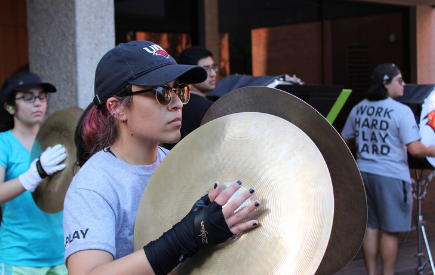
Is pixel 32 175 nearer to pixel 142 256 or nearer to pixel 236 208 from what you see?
pixel 142 256

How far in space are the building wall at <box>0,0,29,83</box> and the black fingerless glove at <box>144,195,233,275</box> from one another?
17.2 feet

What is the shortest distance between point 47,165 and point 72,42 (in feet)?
5.69

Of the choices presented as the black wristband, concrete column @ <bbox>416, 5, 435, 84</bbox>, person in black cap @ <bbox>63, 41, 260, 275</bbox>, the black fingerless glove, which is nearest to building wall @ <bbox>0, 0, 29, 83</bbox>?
the black wristband

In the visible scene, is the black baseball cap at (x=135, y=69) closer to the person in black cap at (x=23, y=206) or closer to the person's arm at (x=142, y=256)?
the person's arm at (x=142, y=256)

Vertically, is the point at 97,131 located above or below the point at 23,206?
above

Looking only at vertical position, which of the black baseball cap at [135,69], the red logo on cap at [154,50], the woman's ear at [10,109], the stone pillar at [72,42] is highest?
the stone pillar at [72,42]

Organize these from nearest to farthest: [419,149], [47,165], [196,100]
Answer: [47,165]
[196,100]
[419,149]

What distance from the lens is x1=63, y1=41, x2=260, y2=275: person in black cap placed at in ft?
3.99

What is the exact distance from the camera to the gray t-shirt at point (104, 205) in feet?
4.31

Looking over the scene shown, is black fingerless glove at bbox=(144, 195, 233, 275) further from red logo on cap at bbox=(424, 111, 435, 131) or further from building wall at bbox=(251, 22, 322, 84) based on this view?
building wall at bbox=(251, 22, 322, 84)

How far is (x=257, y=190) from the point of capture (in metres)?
1.23

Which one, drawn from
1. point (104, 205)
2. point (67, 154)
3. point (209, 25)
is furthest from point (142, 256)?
point (209, 25)

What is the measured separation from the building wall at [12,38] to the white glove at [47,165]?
3.63 metres

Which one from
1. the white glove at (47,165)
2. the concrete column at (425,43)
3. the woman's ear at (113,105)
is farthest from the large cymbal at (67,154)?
the concrete column at (425,43)
